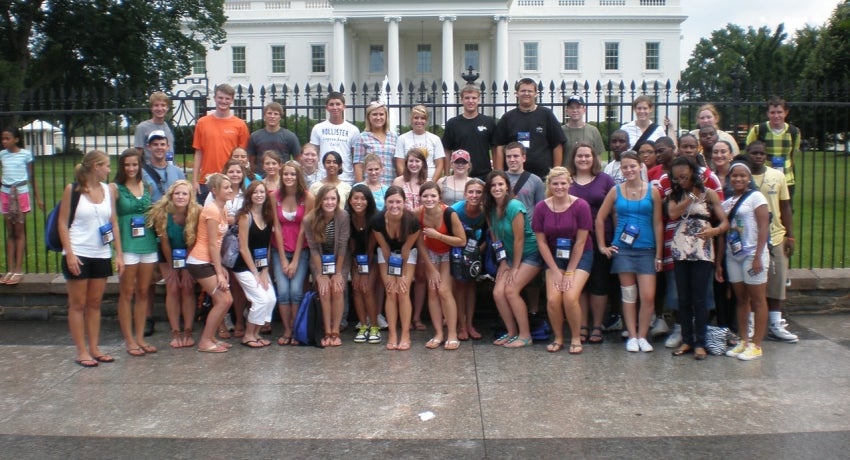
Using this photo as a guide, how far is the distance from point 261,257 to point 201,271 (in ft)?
1.77

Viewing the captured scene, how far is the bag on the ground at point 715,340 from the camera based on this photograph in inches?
269

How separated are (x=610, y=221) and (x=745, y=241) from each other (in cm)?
116

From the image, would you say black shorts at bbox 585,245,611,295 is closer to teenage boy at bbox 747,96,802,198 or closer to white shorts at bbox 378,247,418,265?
white shorts at bbox 378,247,418,265

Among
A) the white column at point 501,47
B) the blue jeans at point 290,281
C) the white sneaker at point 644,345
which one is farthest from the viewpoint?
the white column at point 501,47

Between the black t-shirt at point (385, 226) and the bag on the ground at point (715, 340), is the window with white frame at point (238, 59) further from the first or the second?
the bag on the ground at point (715, 340)

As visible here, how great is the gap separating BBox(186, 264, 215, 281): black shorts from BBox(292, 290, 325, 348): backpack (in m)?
0.86

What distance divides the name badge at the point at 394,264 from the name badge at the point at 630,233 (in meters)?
1.98

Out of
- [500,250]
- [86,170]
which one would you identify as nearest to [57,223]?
[86,170]

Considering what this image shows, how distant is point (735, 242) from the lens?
22.4 feet

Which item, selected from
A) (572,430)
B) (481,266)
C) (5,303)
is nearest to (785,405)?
(572,430)

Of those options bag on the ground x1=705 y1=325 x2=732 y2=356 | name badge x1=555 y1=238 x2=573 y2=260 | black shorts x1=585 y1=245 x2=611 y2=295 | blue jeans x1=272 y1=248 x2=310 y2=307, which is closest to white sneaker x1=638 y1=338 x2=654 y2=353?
bag on the ground x1=705 y1=325 x2=732 y2=356

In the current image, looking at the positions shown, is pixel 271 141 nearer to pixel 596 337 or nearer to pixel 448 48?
pixel 596 337

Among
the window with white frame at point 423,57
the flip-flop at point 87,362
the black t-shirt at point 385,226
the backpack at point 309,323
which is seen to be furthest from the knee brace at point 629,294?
the window with white frame at point 423,57

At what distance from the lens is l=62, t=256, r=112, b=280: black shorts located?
6629mm
